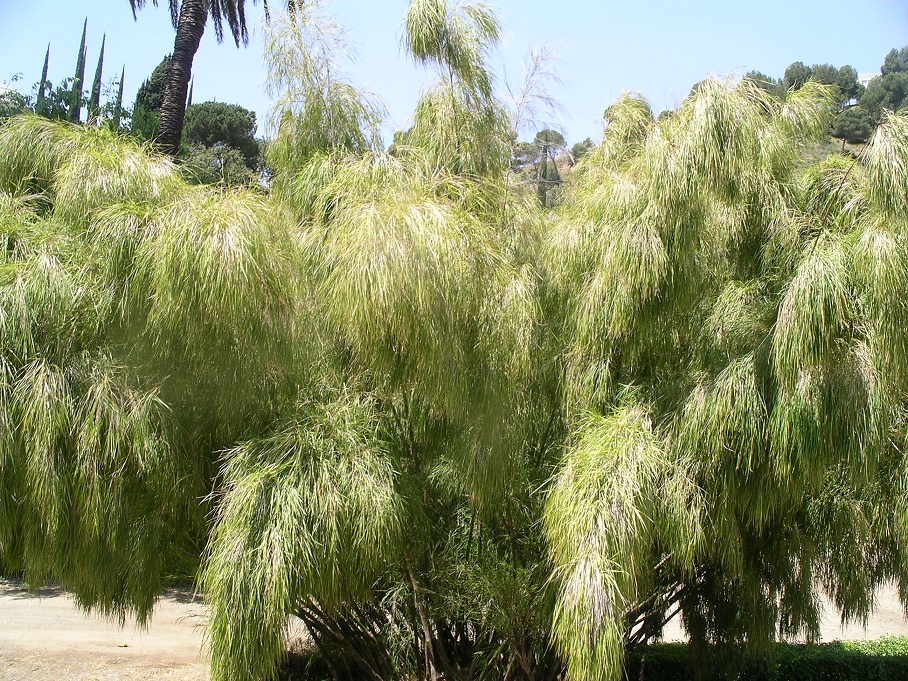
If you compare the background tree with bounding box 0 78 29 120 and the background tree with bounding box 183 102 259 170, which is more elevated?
the background tree with bounding box 183 102 259 170

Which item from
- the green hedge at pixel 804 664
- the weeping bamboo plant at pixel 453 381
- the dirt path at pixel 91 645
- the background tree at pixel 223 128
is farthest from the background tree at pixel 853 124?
the background tree at pixel 223 128

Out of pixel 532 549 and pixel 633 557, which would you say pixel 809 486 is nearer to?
pixel 633 557

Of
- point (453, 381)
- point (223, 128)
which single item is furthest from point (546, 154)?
point (223, 128)

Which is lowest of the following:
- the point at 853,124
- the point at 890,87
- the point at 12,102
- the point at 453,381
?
the point at 453,381

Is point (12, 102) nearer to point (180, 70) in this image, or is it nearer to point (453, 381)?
point (180, 70)

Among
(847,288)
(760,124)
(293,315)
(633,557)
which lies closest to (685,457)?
(633,557)

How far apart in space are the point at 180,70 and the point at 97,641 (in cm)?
533

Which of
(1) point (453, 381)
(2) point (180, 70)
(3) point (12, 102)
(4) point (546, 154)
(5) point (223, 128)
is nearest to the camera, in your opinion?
(1) point (453, 381)

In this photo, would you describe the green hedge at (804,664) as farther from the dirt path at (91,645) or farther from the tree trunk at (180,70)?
the tree trunk at (180,70)

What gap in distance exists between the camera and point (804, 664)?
17.7ft

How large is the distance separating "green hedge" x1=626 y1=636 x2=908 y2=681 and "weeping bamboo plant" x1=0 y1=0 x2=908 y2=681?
1.54m

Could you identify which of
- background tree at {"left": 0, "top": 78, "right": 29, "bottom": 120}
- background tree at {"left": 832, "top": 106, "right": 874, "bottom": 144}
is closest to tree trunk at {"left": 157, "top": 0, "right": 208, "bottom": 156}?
background tree at {"left": 0, "top": 78, "right": 29, "bottom": 120}

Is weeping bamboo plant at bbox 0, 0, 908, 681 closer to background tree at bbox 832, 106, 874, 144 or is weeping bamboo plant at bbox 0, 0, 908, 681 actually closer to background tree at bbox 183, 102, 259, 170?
background tree at bbox 832, 106, 874, 144

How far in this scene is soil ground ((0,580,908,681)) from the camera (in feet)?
18.2
